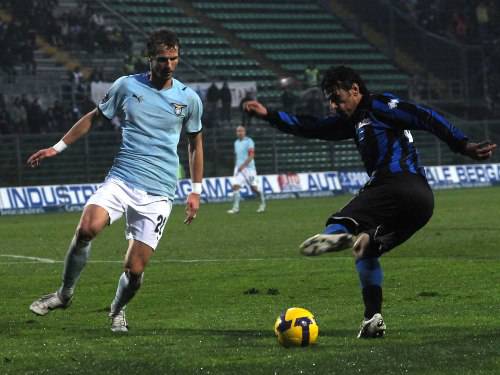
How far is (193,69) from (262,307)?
1359 inches

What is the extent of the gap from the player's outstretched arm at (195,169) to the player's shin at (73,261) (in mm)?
942

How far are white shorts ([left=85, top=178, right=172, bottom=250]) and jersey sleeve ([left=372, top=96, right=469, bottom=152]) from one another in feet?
6.71

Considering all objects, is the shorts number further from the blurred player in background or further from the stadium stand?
the stadium stand

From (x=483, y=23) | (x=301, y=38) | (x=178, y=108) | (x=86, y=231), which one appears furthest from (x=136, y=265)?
(x=483, y=23)

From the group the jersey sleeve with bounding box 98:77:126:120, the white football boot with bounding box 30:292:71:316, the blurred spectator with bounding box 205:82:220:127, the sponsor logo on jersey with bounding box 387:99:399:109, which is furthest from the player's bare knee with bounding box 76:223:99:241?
the blurred spectator with bounding box 205:82:220:127

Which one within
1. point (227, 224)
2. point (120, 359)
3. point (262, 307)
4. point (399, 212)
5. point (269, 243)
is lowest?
point (227, 224)

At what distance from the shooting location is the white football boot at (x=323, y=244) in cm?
826

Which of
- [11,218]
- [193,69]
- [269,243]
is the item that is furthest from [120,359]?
[193,69]

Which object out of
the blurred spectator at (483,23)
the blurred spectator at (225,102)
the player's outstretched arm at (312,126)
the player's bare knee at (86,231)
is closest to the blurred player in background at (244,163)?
the blurred spectator at (225,102)

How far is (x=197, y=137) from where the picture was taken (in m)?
10.1

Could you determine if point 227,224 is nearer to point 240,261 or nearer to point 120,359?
point 240,261

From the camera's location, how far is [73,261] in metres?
9.70

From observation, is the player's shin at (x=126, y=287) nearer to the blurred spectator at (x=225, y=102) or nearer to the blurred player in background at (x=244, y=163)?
the blurred player in background at (x=244, y=163)

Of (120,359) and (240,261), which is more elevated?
(120,359)
